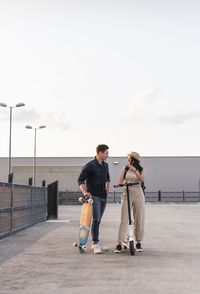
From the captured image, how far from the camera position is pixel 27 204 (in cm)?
1354

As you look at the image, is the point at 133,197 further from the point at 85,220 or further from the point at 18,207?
the point at 18,207

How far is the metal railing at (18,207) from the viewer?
10742 mm

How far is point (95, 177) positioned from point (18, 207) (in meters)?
4.39

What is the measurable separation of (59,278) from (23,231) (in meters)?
6.66

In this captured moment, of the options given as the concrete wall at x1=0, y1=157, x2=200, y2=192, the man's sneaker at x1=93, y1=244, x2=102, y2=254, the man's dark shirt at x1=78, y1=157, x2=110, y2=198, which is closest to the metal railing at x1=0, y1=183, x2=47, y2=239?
the man's dark shirt at x1=78, y1=157, x2=110, y2=198

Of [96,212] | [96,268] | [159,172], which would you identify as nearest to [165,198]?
[159,172]

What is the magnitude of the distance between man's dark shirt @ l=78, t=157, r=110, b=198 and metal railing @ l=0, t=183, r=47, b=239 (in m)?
2.62

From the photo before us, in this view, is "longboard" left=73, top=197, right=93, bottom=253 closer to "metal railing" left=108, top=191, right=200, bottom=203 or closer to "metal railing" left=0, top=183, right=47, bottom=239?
"metal railing" left=0, top=183, right=47, bottom=239

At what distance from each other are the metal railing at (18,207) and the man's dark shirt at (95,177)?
2621mm

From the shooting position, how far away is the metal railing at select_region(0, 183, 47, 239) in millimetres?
10742

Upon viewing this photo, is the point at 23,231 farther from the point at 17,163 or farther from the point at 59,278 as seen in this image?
the point at 17,163

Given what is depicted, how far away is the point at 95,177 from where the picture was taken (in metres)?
8.34

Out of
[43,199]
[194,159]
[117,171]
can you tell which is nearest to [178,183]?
[194,159]

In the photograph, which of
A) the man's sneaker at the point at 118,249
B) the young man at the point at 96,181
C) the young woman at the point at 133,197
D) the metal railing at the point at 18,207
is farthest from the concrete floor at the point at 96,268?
the metal railing at the point at 18,207
